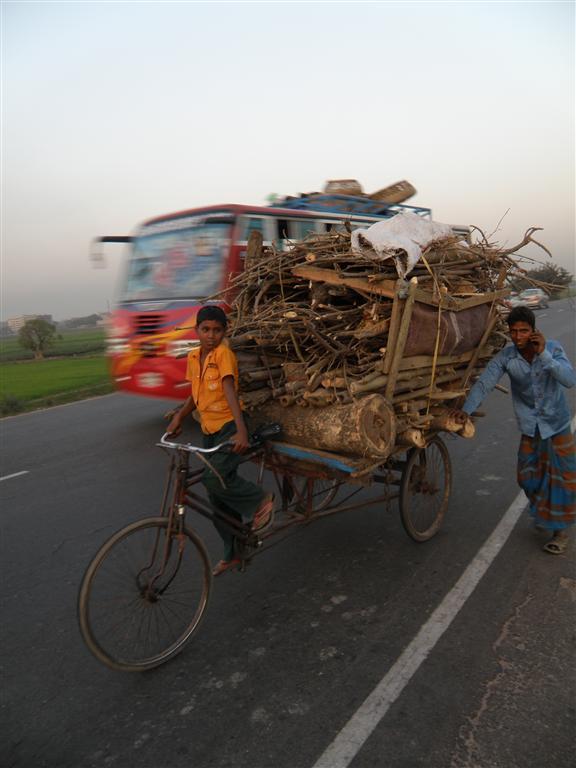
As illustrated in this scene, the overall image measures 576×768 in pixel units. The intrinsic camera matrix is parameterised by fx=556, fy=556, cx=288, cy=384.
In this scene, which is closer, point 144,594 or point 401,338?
point 144,594

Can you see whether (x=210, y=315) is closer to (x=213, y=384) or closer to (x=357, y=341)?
(x=213, y=384)

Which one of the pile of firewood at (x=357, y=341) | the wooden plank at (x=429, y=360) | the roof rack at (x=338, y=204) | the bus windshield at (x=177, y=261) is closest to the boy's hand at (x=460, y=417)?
the pile of firewood at (x=357, y=341)

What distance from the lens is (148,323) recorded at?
6.55m

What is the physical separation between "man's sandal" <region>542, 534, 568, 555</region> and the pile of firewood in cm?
88

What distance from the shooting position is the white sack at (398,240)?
3160 mm

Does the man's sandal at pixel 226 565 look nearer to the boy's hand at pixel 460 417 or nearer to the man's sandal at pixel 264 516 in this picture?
the man's sandal at pixel 264 516

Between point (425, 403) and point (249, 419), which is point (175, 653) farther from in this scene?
point (425, 403)

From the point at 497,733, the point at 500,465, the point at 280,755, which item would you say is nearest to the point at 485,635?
the point at 497,733

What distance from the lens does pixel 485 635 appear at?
9.11 ft

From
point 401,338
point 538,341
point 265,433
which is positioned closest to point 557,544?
point 538,341

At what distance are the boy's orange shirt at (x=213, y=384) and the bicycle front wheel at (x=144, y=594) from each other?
58 centimetres

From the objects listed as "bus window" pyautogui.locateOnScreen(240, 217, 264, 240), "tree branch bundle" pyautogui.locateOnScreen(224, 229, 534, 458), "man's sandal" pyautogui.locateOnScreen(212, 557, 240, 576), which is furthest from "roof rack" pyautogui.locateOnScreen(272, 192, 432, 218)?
"man's sandal" pyautogui.locateOnScreen(212, 557, 240, 576)

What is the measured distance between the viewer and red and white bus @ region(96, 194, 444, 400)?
630 centimetres

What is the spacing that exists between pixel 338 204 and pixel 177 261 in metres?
3.24
